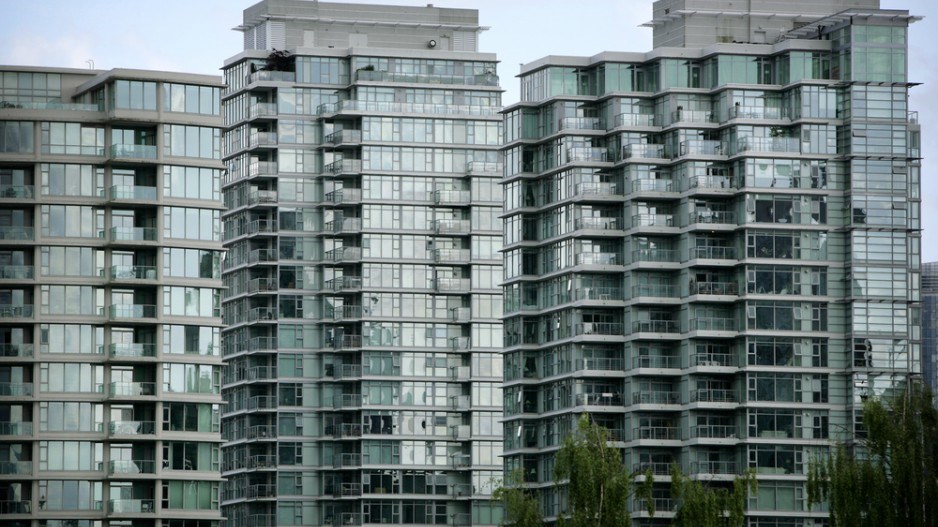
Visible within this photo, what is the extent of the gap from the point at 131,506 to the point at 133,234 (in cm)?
1680

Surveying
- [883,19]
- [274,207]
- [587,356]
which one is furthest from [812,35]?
[274,207]

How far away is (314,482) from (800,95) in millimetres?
49578

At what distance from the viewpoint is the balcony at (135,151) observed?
14862 centimetres

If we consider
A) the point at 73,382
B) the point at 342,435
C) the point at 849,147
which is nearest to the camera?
the point at 73,382

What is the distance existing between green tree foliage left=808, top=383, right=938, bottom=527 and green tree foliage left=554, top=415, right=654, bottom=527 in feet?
38.8

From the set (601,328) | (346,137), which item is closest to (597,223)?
(601,328)

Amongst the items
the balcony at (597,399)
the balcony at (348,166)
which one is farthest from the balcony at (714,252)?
the balcony at (348,166)

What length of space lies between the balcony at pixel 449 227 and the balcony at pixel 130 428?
45032mm

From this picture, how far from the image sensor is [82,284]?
147500 millimetres

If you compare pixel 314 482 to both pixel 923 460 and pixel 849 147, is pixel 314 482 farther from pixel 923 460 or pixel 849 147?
pixel 923 460

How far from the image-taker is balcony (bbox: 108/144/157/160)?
14862 cm

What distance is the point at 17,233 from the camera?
147 meters

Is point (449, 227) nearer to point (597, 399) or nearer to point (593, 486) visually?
point (597, 399)

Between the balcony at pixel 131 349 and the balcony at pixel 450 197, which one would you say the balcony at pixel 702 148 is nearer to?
the balcony at pixel 450 197
